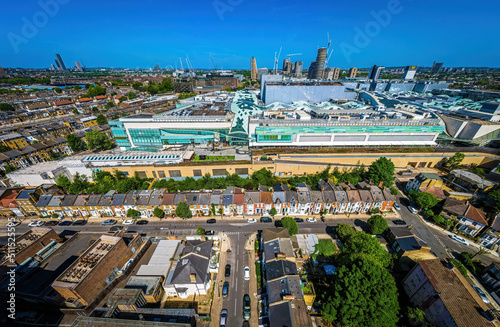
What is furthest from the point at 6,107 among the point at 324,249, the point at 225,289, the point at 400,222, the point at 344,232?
the point at 400,222

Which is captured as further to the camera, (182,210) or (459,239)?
(182,210)

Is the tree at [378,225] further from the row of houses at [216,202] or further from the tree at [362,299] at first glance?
the tree at [362,299]

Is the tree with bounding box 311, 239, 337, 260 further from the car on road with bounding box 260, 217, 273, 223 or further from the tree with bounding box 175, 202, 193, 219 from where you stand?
the tree with bounding box 175, 202, 193, 219

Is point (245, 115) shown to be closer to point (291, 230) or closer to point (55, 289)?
point (291, 230)

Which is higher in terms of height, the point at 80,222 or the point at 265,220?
the point at 265,220

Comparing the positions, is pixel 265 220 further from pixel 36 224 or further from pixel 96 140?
pixel 96 140

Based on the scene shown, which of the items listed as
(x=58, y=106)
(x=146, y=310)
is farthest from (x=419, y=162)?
(x=58, y=106)
